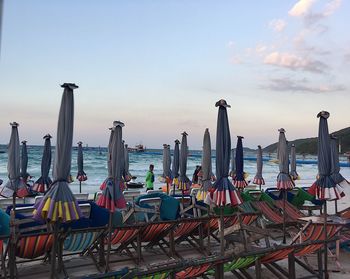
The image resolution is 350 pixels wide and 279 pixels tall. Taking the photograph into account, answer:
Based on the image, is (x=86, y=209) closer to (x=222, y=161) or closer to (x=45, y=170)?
A: (x=45, y=170)

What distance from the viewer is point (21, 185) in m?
7.75

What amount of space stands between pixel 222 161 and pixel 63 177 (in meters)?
2.24

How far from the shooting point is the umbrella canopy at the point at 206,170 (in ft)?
20.1


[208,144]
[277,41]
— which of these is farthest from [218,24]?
[208,144]

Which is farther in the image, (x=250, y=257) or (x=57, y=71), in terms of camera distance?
(x=57, y=71)

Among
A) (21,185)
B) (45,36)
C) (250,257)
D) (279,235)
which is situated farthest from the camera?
(45,36)

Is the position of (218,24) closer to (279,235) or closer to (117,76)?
(117,76)

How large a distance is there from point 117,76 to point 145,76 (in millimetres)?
1418

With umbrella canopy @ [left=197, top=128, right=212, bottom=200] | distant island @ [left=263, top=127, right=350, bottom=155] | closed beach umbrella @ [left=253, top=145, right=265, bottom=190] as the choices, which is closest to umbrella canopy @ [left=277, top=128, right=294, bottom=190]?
umbrella canopy @ [left=197, top=128, right=212, bottom=200]

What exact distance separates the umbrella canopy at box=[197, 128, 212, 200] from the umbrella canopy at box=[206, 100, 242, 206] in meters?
0.49

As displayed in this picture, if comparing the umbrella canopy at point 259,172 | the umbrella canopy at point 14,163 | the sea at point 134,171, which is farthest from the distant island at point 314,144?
the umbrella canopy at point 14,163

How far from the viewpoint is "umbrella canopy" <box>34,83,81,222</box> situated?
440 centimetres

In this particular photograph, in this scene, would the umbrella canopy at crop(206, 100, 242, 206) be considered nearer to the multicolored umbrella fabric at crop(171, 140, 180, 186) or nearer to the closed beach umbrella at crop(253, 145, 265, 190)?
the multicolored umbrella fabric at crop(171, 140, 180, 186)

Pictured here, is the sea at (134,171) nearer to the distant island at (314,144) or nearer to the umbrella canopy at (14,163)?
the umbrella canopy at (14,163)
